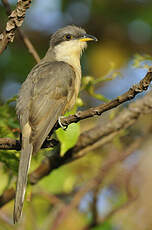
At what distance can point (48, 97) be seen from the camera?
15.7 ft

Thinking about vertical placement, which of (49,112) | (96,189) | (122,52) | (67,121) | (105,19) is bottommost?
(122,52)

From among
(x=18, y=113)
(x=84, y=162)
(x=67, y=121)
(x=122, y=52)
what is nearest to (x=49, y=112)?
(x=18, y=113)

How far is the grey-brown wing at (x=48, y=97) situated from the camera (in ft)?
14.3

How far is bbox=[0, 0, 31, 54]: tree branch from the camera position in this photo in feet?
10.7

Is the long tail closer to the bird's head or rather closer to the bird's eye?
the bird's head

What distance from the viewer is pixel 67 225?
6.50 meters

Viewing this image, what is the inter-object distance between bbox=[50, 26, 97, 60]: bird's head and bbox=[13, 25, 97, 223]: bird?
23 cm

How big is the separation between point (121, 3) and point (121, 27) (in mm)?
606

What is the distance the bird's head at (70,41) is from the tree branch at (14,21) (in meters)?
2.68

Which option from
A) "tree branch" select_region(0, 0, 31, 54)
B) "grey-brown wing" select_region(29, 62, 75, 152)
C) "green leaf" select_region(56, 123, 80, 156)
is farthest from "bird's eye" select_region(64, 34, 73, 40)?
"tree branch" select_region(0, 0, 31, 54)

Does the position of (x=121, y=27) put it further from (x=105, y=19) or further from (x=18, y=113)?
(x=18, y=113)

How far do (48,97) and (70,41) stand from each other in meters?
1.72

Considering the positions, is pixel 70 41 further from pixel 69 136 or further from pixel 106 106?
pixel 106 106

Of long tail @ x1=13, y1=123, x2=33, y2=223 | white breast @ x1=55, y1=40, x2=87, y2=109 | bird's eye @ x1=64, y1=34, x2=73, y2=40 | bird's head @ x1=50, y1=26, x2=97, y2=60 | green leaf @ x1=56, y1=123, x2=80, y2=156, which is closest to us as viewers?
long tail @ x1=13, y1=123, x2=33, y2=223
